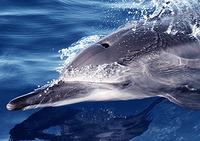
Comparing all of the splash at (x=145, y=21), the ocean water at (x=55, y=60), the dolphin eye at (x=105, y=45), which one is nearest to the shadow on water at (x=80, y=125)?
the ocean water at (x=55, y=60)

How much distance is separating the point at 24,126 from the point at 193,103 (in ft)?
7.09

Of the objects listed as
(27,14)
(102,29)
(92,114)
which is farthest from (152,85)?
(27,14)

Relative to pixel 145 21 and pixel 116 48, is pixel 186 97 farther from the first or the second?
pixel 145 21

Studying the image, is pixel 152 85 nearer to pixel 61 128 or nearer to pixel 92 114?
pixel 92 114

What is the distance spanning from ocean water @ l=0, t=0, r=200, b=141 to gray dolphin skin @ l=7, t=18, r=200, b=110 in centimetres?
29

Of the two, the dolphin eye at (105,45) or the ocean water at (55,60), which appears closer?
the ocean water at (55,60)

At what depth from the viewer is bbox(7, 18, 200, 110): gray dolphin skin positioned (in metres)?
6.22

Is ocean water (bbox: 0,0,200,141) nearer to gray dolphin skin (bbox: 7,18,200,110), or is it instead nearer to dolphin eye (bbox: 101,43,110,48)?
gray dolphin skin (bbox: 7,18,200,110)

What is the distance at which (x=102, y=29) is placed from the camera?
10.2 metres

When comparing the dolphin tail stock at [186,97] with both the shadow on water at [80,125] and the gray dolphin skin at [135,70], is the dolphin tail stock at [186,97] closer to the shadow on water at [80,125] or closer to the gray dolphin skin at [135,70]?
the gray dolphin skin at [135,70]

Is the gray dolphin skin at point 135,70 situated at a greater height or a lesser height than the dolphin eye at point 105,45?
lesser

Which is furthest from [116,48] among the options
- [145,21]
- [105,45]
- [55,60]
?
[55,60]

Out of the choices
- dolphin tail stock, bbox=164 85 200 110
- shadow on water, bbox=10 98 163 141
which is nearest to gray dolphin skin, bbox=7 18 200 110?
dolphin tail stock, bbox=164 85 200 110

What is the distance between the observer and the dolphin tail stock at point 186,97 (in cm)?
623
